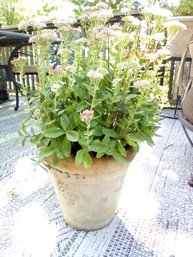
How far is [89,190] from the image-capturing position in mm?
1045

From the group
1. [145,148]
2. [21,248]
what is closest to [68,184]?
[21,248]

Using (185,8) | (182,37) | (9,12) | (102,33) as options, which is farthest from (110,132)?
(9,12)

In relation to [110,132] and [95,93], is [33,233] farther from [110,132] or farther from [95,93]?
[95,93]

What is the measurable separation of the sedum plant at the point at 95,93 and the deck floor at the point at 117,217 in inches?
8.0

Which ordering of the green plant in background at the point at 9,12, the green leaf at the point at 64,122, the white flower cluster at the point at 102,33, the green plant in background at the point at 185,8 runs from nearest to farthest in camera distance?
the white flower cluster at the point at 102,33, the green leaf at the point at 64,122, the green plant in background at the point at 185,8, the green plant in background at the point at 9,12

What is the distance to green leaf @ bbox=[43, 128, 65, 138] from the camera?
3.09ft

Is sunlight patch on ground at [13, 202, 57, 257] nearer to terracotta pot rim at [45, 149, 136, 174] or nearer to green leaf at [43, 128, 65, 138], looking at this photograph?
terracotta pot rim at [45, 149, 136, 174]

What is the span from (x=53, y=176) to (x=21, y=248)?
297mm

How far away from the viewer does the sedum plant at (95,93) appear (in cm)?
93

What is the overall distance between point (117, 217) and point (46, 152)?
0.50m

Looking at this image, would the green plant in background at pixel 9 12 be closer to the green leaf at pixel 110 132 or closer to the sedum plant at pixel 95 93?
the sedum plant at pixel 95 93

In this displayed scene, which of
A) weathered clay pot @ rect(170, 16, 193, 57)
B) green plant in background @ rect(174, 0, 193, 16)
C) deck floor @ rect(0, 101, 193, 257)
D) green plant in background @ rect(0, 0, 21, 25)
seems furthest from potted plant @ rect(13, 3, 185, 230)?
green plant in background @ rect(0, 0, 21, 25)

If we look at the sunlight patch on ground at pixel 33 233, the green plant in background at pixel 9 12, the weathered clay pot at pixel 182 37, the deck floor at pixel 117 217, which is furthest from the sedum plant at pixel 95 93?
the green plant in background at pixel 9 12

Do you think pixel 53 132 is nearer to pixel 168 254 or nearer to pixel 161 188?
pixel 168 254
